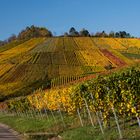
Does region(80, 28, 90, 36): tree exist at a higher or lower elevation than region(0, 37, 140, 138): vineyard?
higher

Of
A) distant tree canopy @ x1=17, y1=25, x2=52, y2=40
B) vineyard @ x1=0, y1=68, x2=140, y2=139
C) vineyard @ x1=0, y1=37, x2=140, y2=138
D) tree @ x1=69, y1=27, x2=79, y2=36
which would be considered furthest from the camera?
distant tree canopy @ x1=17, y1=25, x2=52, y2=40

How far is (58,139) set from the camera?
23.7m

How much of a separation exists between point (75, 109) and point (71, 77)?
5838cm

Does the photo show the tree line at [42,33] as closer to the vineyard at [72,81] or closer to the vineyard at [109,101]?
the vineyard at [72,81]

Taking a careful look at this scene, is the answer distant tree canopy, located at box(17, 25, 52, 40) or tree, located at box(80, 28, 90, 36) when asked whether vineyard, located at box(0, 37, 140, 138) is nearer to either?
tree, located at box(80, 28, 90, 36)

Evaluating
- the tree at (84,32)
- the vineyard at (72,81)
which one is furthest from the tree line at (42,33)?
the vineyard at (72,81)

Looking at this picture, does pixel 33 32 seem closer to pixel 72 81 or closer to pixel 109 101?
pixel 72 81

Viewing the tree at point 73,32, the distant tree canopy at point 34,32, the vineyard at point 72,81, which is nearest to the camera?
the vineyard at point 72,81

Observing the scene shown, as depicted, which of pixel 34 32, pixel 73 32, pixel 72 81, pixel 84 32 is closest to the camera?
pixel 72 81

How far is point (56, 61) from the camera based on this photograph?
103125 millimetres

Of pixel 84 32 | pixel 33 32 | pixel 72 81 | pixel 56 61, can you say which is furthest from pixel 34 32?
pixel 72 81

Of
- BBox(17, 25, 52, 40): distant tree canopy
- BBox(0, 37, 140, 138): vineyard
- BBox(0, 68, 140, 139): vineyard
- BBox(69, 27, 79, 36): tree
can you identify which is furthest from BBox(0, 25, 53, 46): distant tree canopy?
BBox(0, 68, 140, 139): vineyard

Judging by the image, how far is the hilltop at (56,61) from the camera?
8988cm

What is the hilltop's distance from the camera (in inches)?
3538
